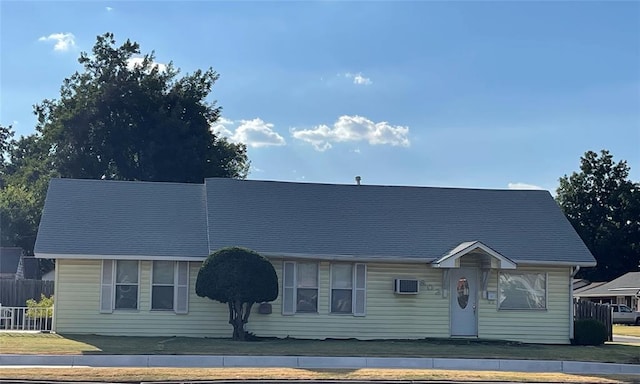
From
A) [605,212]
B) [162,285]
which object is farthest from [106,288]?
[605,212]

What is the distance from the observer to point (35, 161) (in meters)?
55.1

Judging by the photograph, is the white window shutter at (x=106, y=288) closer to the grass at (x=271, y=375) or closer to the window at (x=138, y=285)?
the window at (x=138, y=285)

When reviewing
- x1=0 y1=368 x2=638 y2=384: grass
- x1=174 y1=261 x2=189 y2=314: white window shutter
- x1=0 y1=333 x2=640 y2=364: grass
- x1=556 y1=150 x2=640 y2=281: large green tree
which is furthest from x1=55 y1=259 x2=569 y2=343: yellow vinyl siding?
x1=556 y1=150 x2=640 y2=281: large green tree

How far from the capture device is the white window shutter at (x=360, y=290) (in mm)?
24672

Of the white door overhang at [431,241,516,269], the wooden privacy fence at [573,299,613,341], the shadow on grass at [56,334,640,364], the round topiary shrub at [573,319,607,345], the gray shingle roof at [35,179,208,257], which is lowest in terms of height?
the shadow on grass at [56,334,640,364]

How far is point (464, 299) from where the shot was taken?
25.3m

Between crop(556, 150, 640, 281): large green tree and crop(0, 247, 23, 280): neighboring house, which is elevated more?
crop(556, 150, 640, 281): large green tree

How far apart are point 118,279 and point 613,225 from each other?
56910mm

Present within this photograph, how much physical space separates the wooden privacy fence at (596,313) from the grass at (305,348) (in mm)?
2962

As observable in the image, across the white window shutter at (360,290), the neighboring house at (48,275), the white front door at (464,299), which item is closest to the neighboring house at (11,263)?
the neighboring house at (48,275)

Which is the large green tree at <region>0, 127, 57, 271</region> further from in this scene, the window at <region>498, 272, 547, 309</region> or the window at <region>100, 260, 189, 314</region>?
the window at <region>498, 272, 547, 309</region>

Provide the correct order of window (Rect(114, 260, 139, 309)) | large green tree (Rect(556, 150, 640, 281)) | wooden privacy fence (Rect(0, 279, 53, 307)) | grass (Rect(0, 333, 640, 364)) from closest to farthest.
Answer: grass (Rect(0, 333, 640, 364)) → window (Rect(114, 260, 139, 309)) → wooden privacy fence (Rect(0, 279, 53, 307)) → large green tree (Rect(556, 150, 640, 281))

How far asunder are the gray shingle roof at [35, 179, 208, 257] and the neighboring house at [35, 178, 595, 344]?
2.2 inches

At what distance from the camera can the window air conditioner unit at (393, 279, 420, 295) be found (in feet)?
80.9
